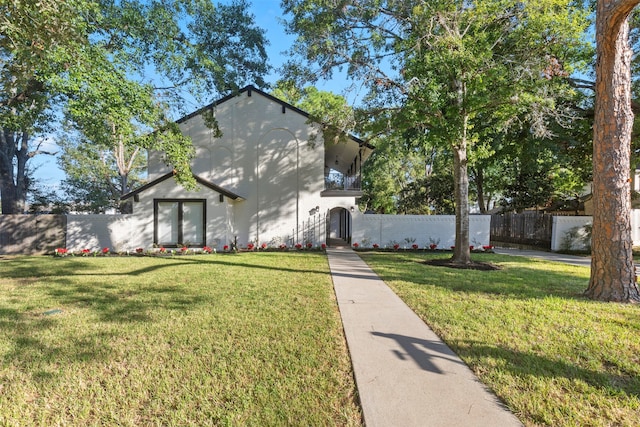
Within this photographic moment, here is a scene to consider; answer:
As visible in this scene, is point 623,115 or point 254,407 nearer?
point 254,407

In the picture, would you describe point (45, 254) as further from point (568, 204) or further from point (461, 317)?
point (568, 204)

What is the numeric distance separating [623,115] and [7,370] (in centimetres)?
929

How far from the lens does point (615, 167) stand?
552 centimetres

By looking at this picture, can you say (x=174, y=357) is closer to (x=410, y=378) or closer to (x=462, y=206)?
(x=410, y=378)

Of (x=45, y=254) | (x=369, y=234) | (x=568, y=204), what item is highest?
(x=568, y=204)

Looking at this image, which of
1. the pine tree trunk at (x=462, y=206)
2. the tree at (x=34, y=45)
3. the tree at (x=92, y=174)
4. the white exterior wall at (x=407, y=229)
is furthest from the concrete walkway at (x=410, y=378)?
the tree at (x=92, y=174)

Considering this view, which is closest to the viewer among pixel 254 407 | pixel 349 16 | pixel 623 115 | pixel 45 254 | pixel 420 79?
pixel 254 407

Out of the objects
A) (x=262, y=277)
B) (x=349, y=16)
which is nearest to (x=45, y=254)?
(x=262, y=277)

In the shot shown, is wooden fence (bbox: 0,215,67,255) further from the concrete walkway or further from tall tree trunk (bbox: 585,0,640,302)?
tall tree trunk (bbox: 585,0,640,302)

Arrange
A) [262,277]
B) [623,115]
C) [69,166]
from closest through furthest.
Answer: [623,115]
[262,277]
[69,166]

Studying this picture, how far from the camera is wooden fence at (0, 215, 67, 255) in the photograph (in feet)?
45.6

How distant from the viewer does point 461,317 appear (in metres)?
4.58

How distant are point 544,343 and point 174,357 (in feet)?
13.7

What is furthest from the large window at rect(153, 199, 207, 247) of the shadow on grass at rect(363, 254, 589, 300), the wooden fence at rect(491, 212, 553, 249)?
the wooden fence at rect(491, 212, 553, 249)
